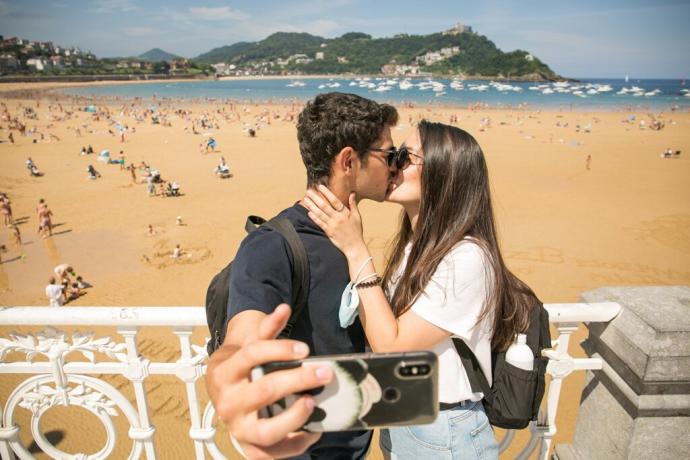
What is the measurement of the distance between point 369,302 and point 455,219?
712 millimetres

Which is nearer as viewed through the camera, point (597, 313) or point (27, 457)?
point (597, 313)

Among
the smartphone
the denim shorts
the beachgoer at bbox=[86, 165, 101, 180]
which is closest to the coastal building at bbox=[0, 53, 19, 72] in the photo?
the beachgoer at bbox=[86, 165, 101, 180]

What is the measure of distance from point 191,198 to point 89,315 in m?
16.4

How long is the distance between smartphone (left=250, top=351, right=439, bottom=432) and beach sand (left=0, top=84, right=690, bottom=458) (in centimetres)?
499

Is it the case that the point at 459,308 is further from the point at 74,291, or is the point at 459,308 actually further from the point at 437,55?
the point at 437,55

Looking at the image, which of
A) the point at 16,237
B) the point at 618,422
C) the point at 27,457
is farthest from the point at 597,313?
the point at 16,237

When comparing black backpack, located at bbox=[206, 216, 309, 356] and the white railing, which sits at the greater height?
black backpack, located at bbox=[206, 216, 309, 356]

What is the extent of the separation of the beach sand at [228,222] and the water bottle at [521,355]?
13.5 feet

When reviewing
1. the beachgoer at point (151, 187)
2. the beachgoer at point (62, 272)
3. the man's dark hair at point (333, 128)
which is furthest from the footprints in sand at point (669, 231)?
the beachgoer at point (151, 187)

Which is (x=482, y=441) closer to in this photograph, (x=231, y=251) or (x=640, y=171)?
(x=231, y=251)

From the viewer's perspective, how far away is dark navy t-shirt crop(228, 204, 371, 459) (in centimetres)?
162

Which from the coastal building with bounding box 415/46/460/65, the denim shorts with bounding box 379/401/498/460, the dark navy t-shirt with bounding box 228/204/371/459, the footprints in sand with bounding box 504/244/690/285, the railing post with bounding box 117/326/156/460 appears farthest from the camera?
the coastal building with bounding box 415/46/460/65

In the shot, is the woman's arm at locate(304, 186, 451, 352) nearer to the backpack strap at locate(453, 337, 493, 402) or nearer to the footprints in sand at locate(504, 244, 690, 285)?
the backpack strap at locate(453, 337, 493, 402)

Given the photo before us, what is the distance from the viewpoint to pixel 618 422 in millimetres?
2500
